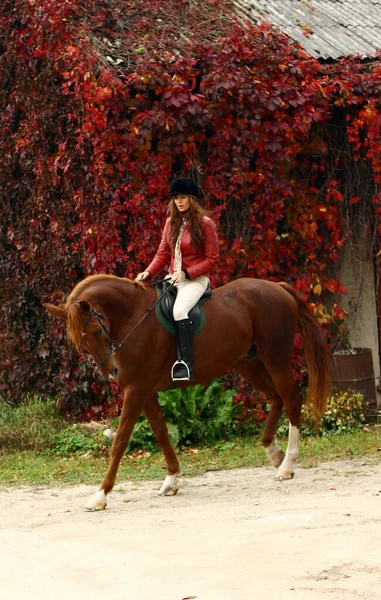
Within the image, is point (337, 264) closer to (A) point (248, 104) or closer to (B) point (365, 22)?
(A) point (248, 104)

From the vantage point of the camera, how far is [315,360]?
929cm

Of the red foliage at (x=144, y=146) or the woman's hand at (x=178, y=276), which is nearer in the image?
the woman's hand at (x=178, y=276)

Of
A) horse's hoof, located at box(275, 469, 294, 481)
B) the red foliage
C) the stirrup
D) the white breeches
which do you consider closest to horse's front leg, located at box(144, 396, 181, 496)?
the stirrup

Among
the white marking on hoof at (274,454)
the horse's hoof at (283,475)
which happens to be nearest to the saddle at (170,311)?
the white marking on hoof at (274,454)

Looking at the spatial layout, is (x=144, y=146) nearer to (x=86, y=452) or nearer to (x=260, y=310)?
(x=260, y=310)

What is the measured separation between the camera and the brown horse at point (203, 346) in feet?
26.6

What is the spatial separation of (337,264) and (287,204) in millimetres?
1073

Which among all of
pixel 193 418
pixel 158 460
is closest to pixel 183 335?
pixel 158 460

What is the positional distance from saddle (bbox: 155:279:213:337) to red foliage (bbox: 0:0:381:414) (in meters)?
1.96

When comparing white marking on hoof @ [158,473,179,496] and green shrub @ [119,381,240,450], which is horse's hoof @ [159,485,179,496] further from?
green shrub @ [119,381,240,450]

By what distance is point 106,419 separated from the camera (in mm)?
11234

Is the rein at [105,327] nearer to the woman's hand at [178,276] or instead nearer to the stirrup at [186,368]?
the woman's hand at [178,276]

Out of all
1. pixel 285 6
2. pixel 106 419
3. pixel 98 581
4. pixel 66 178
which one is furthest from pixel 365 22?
pixel 98 581

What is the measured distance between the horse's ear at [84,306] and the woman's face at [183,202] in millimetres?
1247
